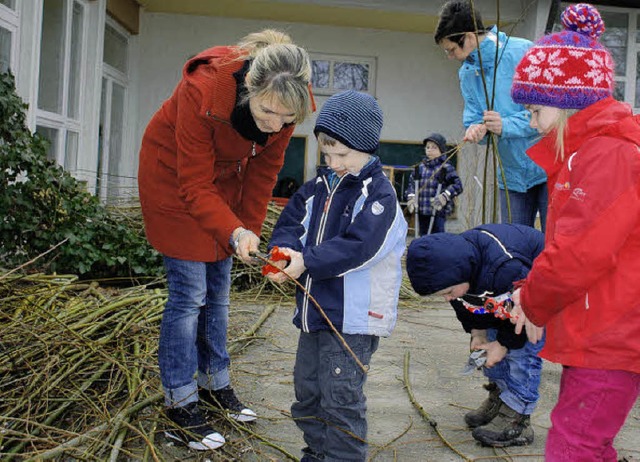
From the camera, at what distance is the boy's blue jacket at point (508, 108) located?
11.7 feet

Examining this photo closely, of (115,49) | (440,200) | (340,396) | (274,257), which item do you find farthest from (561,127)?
(115,49)

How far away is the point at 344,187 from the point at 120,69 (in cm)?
899

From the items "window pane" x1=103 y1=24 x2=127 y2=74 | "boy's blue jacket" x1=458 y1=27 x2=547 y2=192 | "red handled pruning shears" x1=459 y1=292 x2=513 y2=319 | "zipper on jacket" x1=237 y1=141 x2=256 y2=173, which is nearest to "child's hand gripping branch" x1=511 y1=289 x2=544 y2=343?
"red handled pruning shears" x1=459 y1=292 x2=513 y2=319

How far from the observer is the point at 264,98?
2.49 meters

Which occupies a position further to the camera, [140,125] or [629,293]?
[140,125]

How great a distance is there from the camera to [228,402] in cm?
305

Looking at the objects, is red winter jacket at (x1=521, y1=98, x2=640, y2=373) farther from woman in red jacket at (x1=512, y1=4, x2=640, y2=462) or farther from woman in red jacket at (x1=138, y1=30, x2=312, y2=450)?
woman in red jacket at (x1=138, y1=30, x2=312, y2=450)

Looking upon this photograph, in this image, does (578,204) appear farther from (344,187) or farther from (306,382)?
(306,382)

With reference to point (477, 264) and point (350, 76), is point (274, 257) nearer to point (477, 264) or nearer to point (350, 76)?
point (477, 264)

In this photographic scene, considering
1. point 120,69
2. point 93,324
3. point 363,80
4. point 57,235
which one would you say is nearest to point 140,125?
point 120,69

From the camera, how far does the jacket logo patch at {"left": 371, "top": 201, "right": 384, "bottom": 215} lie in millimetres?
2448

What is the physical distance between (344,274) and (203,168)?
652 mm

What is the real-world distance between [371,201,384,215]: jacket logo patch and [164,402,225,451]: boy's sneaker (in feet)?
3.38

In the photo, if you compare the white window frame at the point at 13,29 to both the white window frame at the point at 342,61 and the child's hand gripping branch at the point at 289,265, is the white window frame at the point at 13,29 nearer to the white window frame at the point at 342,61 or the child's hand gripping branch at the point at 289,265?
the child's hand gripping branch at the point at 289,265
